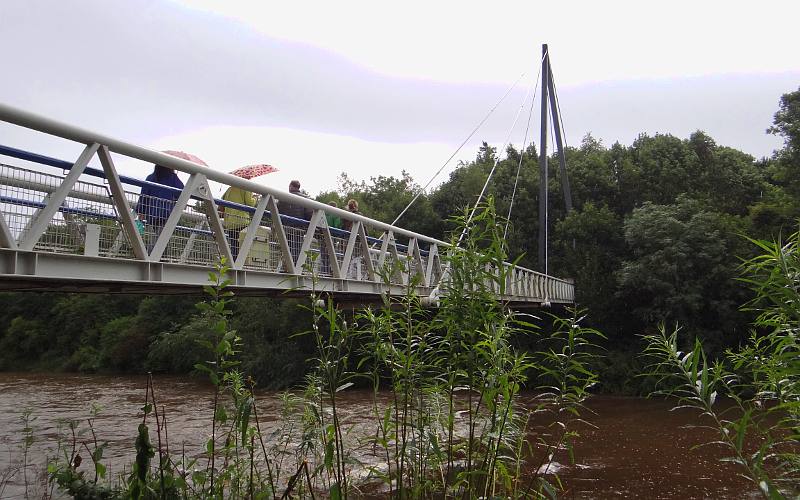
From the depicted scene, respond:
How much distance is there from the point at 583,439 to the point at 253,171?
754cm

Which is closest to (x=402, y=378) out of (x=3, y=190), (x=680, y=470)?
(x=3, y=190)

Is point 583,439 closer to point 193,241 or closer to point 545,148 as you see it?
point 193,241

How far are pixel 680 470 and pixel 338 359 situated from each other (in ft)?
25.6

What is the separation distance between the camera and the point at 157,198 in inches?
Result: 207

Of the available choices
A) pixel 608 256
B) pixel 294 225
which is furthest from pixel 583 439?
pixel 608 256

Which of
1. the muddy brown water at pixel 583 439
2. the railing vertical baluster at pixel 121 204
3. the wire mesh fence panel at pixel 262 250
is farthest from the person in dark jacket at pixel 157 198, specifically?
the muddy brown water at pixel 583 439

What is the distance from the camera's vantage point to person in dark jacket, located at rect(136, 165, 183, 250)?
5.21 meters

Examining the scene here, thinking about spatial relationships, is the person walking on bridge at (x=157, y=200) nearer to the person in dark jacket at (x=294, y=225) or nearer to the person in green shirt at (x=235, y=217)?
the person in green shirt at (x=235, y=217)

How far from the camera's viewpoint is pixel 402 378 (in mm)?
2928

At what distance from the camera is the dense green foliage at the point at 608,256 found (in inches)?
754

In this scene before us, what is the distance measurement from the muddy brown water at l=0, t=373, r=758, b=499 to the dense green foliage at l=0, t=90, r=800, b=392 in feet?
9.82

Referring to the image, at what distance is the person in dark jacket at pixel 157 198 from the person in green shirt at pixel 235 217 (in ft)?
2.49

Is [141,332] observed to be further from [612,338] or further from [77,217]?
[77,217]

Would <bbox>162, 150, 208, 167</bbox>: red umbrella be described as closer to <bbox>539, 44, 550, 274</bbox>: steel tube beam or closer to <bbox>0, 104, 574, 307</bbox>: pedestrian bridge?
<bbox>0, 104, 574, 307</bbox>: pedestrian bridge
